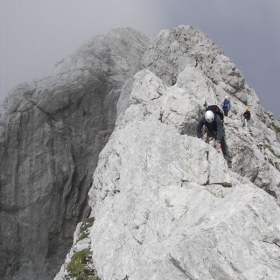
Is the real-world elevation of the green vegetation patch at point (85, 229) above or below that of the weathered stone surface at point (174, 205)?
below

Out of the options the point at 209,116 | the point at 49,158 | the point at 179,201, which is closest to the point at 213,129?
the point at 209,116

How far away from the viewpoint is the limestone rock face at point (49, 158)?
144 ft

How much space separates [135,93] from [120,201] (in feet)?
41.1

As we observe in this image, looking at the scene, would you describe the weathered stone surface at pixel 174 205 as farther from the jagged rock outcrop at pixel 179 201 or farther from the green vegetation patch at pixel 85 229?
the green vegetation patch at pixel 85 229

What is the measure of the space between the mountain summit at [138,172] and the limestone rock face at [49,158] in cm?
15

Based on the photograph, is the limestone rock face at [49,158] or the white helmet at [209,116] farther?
the limestone rock face at [49,158]

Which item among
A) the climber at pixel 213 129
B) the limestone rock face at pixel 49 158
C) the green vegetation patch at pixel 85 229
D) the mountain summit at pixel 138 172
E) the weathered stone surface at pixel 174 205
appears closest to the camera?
the weathered stone surface at pixel 174 205

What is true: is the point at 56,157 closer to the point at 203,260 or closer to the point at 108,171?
the point at 108,171

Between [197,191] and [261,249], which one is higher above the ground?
[197,191]

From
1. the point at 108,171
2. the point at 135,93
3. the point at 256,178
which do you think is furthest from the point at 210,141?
the point at 135,93

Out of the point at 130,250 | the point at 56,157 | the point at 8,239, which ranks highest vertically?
the point at 56,157

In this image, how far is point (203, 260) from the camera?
402 inches

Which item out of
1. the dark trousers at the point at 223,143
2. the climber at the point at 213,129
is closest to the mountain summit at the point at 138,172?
the climber at the point at 213,129

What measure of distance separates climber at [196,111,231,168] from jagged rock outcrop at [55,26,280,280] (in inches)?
41.2
